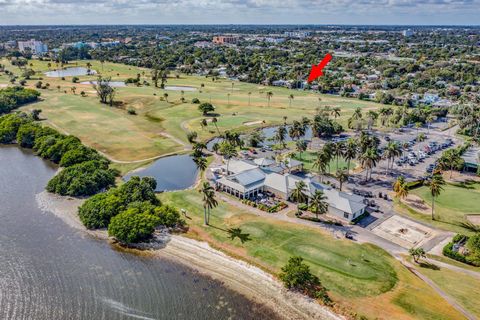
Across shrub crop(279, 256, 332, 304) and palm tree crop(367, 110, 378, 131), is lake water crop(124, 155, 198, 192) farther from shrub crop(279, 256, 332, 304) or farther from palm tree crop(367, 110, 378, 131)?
palm tree crop(367, 110, 378, 131)

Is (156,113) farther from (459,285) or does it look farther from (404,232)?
(459,285)

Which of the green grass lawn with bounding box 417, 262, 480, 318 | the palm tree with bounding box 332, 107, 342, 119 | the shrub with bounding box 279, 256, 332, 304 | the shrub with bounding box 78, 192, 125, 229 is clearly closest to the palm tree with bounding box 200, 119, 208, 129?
the palm tree with bounding box 332, 107, 342, 119

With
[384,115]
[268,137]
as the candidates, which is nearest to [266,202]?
[268,137]

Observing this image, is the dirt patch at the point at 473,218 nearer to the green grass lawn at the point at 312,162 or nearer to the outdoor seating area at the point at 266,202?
the green grass lawn at the point at 312,162

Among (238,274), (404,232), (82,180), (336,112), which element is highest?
(336,112)

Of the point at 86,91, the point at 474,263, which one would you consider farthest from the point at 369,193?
the point at 86,91

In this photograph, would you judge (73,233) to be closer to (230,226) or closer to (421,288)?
(230,226)

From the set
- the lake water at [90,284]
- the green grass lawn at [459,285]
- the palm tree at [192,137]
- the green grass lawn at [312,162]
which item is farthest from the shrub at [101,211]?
the green grass lawn at [459,285]

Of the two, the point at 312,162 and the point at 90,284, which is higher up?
the point at 312,162
